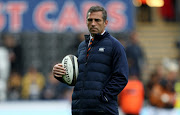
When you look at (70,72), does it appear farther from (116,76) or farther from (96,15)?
(96,15)

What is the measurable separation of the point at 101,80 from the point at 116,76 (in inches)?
6.1

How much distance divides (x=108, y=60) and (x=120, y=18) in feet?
35.5

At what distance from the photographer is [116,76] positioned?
15.8ft

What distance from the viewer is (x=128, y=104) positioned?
8.59m

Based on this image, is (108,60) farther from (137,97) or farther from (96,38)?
(137,97)

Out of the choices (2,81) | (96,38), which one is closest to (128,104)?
(96,38)

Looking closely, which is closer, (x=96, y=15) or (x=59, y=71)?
(x=96, y=15)

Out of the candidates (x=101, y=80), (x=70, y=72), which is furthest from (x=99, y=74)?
(x=70, y=72)

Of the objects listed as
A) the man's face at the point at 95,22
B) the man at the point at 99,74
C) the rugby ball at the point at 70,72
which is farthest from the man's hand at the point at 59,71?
the man's face at the point at 95,22

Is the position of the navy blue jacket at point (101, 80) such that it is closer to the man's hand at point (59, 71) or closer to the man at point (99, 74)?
the man at point (99, 74)

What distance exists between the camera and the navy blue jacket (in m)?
4.79

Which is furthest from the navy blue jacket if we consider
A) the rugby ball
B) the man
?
the rugby ball

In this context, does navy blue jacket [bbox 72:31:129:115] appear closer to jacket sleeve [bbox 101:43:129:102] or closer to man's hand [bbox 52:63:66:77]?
jacket sleeve [bbox 101:43:129:102]

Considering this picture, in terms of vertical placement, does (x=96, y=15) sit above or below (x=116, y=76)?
above
